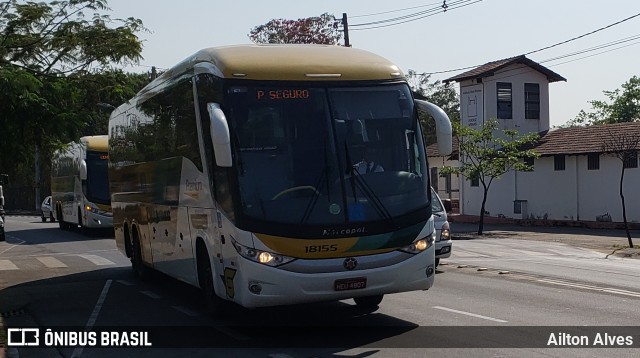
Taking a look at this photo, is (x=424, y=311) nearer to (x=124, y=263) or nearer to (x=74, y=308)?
(x=74, y=308)

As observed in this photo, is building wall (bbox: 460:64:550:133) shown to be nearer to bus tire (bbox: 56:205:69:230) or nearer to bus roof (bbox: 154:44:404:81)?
bus tire (bbox: 56:205:69:230)

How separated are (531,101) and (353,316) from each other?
3764cm

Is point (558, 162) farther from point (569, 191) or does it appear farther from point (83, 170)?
point (83, 170)

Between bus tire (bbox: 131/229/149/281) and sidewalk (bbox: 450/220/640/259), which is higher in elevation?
bus tire (bbox: 131/229/149/281)

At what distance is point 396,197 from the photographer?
10641 millimetres

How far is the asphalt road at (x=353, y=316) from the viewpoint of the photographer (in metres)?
9.88

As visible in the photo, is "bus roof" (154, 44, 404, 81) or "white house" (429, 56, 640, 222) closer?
"bus roof" (154, 44, 404, 81)

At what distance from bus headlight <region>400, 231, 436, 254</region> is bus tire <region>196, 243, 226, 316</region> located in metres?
2.68

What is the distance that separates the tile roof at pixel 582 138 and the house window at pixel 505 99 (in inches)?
111

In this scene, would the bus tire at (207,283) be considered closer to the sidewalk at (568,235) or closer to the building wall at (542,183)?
the sidewalk at (568,235)

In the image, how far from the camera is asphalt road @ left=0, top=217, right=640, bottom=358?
9883 mm

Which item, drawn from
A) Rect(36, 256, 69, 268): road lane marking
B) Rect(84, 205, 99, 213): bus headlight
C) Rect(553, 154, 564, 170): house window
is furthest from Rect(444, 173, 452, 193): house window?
Rect(36, 256, 69, 268): road lane marking

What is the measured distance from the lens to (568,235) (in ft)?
116

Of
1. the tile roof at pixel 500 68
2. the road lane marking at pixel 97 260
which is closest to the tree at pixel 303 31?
the tile roof at pixel 500 68
